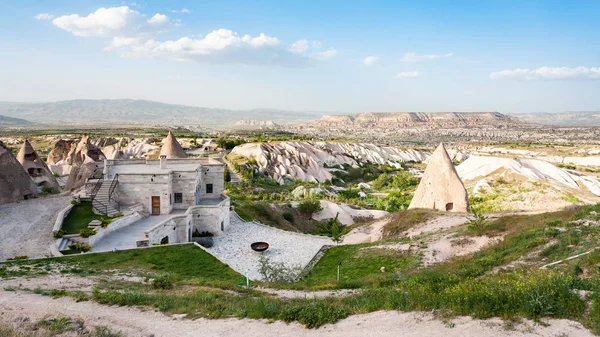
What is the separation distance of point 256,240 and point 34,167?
22425 millimetres

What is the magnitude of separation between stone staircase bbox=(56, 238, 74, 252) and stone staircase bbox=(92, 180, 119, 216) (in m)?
3.53

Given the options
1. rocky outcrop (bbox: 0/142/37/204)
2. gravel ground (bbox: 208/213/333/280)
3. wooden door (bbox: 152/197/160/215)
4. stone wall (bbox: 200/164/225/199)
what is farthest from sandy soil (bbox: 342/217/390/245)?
rocky outcrop (bbox: 0/142/37/204)

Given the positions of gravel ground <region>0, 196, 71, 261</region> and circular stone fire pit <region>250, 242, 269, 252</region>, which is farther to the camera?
circular stone fire pit <region>250, 242, 269, 252</region>

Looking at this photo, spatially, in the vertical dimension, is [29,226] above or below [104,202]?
below

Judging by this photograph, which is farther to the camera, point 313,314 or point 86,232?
point 86,232

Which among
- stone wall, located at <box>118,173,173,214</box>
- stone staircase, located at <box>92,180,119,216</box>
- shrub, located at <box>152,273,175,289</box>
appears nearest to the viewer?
shrub, located at <box>152,273,175,289</box>

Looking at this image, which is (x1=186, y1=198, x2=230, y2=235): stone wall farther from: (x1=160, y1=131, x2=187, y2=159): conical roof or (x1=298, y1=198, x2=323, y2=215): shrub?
(x1=160, y1=131, x2=187, y2=159): conical roof

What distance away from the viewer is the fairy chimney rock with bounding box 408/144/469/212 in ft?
85.6

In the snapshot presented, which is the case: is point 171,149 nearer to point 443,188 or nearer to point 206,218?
point 206,218

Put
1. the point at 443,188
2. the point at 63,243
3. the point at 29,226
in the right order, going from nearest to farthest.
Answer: the point at 63,243 < the point at 29,226 < the point at 443,188

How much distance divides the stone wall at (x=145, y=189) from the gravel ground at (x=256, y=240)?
4.18 meters

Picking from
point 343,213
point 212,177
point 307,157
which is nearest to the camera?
point 212,177

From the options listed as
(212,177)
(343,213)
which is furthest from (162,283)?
(343,213)

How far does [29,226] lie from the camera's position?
19016mm
